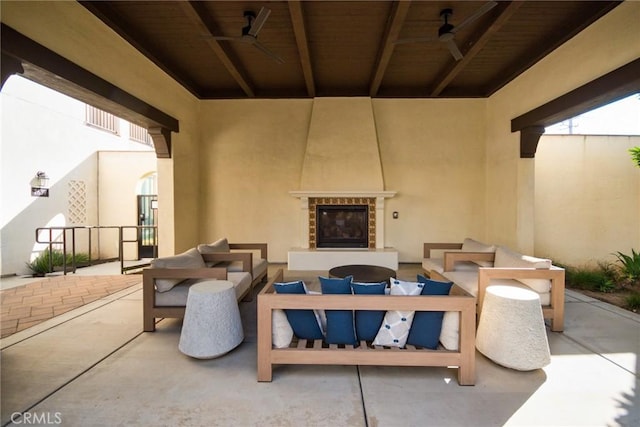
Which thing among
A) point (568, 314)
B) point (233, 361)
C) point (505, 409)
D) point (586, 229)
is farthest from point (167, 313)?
point (586, 229)

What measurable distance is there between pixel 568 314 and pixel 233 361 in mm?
3795

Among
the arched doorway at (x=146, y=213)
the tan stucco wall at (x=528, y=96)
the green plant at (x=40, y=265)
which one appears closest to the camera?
the tan stucco wall at (x=528, y=96)

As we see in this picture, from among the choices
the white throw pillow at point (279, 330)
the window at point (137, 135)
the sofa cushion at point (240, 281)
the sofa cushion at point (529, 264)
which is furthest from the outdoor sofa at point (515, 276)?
the window at point (137, 135)

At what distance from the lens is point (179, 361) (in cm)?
236

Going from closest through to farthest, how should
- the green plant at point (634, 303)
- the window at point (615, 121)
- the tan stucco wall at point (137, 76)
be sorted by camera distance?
the tan stucco wall at point (137, 76) → the green plant at point (634, 303) → the window at point (615, 121)

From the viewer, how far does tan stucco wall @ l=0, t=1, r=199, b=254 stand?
2.86 metres

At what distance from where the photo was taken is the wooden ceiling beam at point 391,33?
3262 millimetres

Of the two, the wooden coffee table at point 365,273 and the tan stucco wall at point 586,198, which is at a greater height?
the tan stucco wall at point 586,198

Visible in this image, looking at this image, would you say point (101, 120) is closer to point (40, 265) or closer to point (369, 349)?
point (40, 265)

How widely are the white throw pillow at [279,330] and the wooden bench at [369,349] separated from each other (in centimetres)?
6

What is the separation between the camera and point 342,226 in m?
6.17

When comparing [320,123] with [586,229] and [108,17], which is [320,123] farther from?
[586,229]

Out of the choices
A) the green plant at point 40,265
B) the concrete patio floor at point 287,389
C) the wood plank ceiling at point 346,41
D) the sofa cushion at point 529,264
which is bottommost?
the concrete patio floor at point 287,389

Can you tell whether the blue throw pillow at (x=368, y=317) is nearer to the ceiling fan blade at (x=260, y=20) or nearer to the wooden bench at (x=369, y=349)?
the wooden bench at (x=369, y=349)
